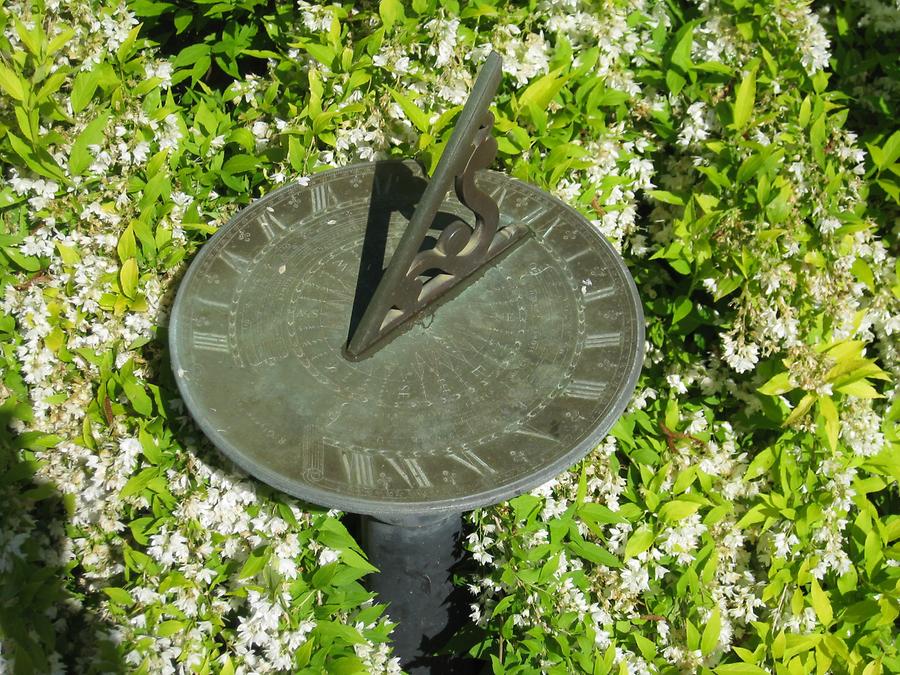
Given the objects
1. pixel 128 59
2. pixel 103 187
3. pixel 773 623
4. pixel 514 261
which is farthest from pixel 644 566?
pixel 128 59

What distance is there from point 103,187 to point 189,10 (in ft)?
3.35

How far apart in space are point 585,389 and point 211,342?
0.95m

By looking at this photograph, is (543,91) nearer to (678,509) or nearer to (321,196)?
(321,196)

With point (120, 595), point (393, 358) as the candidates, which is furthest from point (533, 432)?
point (120, 595)

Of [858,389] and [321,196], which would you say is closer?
[858,389]

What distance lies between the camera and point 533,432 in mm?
2100

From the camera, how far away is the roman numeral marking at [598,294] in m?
2.38

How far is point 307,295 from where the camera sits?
238 centimetres

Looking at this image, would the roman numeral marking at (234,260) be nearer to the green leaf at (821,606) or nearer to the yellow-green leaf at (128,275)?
the yellow-green leaf at (128,275)

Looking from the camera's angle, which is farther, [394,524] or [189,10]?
[189,10]

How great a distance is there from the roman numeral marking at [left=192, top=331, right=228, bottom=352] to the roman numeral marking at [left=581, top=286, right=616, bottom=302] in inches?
37.6

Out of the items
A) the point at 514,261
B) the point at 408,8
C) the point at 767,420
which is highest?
the point at 408,8

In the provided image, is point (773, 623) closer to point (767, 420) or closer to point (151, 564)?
point (767, 420)

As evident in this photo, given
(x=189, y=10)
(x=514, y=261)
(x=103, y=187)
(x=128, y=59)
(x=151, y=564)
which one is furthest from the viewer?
(x=189, y=10)
